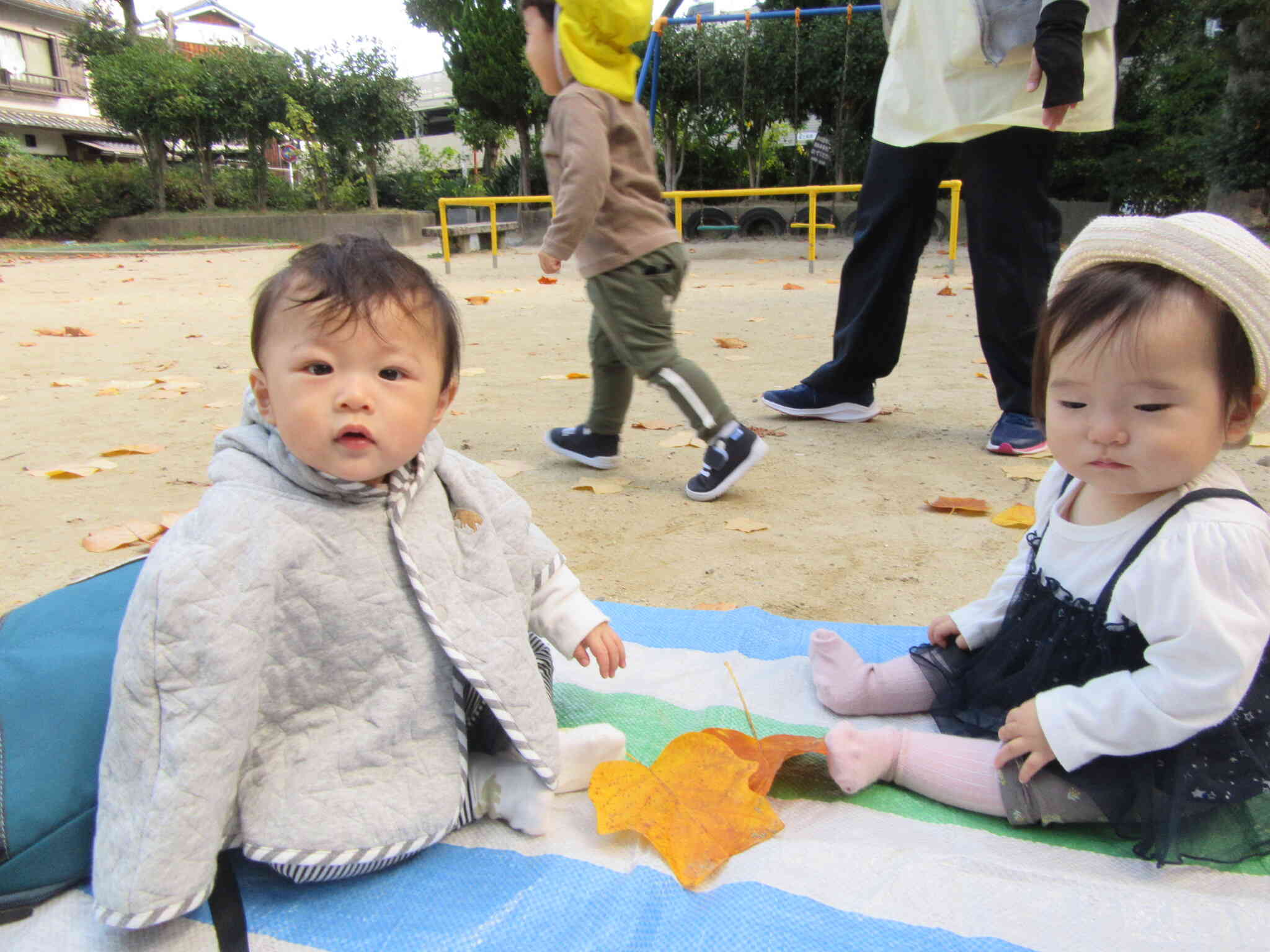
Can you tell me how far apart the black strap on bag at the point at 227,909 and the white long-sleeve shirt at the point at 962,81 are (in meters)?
2.63

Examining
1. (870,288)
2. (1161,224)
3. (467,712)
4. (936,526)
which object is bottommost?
(936,526)

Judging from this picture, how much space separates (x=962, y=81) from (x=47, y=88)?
95.4 ft

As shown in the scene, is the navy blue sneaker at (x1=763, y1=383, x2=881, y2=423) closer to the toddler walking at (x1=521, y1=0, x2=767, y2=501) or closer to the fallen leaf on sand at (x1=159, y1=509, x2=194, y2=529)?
the toddler walking at (x1=521, y1=0, x2=767, y2=501)

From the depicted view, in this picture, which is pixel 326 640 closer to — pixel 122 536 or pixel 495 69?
pixel 122 536

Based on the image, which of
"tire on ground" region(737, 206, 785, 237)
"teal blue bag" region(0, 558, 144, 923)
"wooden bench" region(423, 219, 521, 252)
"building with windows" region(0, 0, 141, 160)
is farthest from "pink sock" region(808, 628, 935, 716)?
"building with windows" region(0, 0, 141, 160)

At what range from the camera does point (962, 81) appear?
2.83m

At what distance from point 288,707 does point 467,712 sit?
0.25 meters

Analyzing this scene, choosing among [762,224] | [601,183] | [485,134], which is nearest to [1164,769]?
[601,183]

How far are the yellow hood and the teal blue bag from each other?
1965 millimetres

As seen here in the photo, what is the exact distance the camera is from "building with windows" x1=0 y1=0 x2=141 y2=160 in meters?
23.9

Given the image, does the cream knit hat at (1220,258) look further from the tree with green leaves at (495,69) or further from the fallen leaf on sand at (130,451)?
the tree with green leaves at (495,69)

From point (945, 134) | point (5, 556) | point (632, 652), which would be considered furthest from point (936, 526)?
point (5, 556)

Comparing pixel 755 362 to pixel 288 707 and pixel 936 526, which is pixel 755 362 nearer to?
pixel 936 526

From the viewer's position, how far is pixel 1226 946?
109cm
